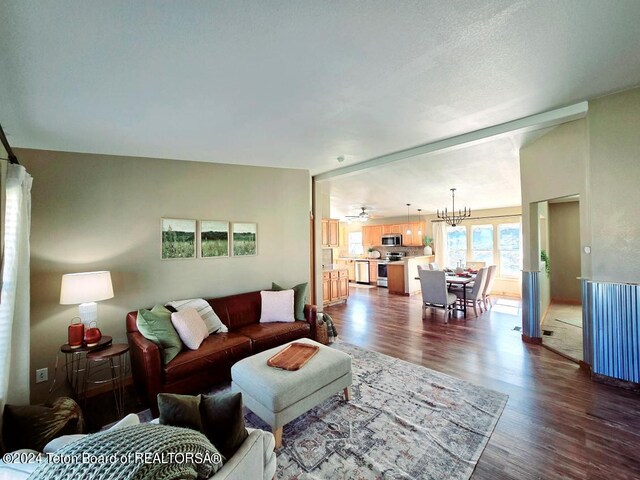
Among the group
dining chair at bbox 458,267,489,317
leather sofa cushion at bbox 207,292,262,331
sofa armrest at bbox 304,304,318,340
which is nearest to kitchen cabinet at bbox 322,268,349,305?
sofa armrest at bbox 304,304,318,340

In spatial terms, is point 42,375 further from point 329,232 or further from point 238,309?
point 329,232

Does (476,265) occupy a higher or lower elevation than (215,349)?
higher

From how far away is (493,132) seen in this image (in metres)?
3.00

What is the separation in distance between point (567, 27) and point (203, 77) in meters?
2.31

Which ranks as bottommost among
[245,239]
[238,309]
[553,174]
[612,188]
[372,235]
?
[238,309]

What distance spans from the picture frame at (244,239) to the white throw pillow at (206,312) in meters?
0.90

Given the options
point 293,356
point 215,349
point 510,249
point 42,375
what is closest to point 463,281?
point 510,249

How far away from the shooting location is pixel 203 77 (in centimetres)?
183

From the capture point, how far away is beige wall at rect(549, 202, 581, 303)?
6.03m

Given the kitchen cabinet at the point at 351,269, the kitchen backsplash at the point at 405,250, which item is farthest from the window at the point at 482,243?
the kitchen cabinet at the point at 351,269

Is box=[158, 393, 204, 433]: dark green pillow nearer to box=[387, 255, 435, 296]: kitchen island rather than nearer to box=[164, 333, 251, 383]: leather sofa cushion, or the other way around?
box=[164, 333, 251, 383]: leather sofa cushion

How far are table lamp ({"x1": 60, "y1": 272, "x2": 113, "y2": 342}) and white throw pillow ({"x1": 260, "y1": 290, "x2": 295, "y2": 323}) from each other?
1746 mm

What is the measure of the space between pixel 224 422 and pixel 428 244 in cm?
871

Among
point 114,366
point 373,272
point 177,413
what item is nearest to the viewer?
point 177,413
